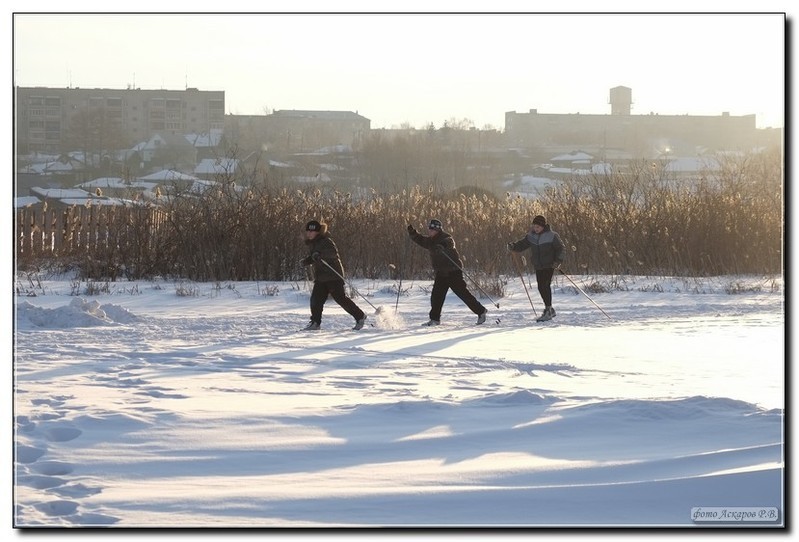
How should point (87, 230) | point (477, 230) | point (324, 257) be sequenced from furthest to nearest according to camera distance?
point (87, 230)
point (477, 230)
point (324, 257)

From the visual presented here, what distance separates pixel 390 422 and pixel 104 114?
24692 millimetres

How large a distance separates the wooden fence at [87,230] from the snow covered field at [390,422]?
740cm

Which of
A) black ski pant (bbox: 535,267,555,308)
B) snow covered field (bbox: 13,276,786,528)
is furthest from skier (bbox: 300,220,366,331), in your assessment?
black ski pant (bbox: 535,267,555,308)

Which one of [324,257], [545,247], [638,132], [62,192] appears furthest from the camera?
[62,192]

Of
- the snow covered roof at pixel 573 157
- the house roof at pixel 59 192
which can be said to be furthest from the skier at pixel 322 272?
the house roof at pixel 59 192

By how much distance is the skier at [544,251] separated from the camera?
48.5 ft

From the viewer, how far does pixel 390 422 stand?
7.55 meters

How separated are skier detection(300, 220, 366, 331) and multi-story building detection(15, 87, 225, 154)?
10.4ft

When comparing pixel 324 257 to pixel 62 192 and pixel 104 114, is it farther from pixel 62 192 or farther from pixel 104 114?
pixel 62 192

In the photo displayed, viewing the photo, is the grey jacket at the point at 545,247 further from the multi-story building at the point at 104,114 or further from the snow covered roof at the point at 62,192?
the snow covered roof at the point at 62,192

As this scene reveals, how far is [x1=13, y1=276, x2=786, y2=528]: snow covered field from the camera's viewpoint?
529 cm

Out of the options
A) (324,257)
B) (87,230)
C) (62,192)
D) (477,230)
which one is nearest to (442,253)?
(324,257)

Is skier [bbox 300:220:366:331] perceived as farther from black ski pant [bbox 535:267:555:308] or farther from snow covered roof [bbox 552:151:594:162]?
snow covered roof [bbox 552:151:594:162]

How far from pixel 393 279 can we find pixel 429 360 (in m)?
10.6
